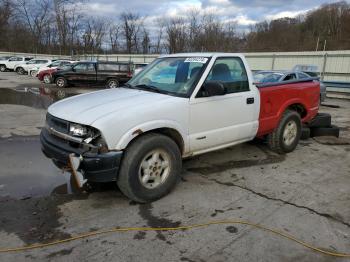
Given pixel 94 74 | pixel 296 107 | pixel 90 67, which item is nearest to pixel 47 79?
pixel 90 67

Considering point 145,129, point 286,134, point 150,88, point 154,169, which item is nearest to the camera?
point 145,129

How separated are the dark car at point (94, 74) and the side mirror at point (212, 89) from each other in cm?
1663

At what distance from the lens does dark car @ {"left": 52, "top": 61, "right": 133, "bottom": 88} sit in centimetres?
2072

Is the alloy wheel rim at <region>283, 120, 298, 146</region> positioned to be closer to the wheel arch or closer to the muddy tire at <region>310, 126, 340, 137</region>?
the wheel arch

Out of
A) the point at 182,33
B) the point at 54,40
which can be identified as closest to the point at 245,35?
the point at 182,33

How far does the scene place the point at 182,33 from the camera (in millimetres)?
55062

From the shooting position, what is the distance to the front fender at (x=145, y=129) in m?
3.91

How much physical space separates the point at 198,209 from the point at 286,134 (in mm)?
3134

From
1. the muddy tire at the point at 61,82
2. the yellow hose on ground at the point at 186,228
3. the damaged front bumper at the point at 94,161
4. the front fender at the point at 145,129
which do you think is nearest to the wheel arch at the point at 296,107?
the front fender at the point at 145,129

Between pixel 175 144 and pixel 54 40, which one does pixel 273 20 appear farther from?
pixel 175 144

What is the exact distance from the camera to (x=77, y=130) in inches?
155

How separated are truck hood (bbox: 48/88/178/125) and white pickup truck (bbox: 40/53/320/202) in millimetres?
12

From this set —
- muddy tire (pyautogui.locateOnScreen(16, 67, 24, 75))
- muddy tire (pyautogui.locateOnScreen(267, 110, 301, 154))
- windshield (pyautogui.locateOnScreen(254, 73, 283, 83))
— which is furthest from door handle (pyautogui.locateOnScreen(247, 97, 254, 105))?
muddy tire (pyautogui.locateOnScreen(16, 67, 24, 75))

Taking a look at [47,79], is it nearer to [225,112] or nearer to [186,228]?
[225,112]
